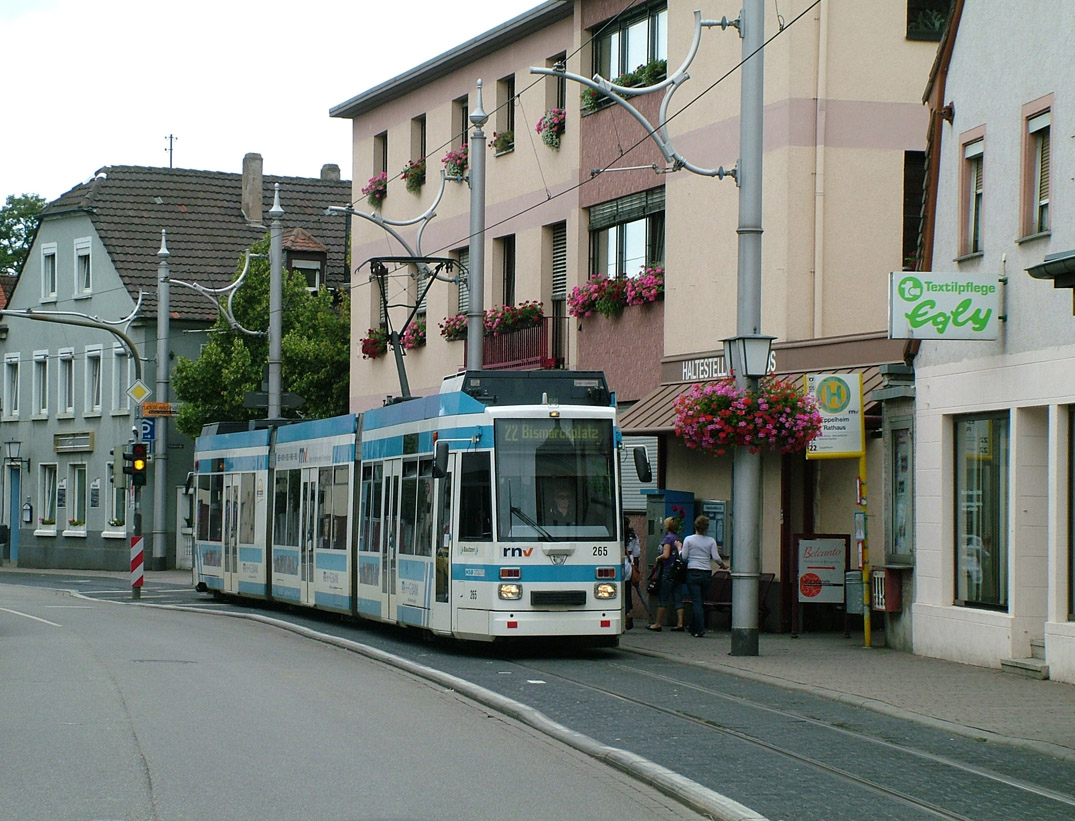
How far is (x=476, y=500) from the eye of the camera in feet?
61.6

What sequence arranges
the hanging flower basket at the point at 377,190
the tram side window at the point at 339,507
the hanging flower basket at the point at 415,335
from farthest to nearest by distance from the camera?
the hanging flower basket at the point at 377,190 → the hanging flower basket at the point at 415,335 → the tram side window at the point at 339,507

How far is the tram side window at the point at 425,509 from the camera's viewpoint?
771 inches

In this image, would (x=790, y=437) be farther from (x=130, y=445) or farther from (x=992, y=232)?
(x=130, y=445)

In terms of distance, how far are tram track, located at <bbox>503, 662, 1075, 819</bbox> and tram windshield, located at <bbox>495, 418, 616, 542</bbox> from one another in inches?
107

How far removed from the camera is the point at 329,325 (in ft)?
149

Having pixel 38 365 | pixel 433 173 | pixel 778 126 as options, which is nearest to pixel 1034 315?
pixel 778 126

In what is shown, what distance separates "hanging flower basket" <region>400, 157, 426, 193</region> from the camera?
120 feet

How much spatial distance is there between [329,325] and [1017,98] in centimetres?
2951

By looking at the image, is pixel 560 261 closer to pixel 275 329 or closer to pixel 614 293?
pixel 614 293

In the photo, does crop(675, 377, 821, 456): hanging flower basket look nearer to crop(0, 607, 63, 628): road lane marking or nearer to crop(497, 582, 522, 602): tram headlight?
crop(497, 582, 522, 602): tram headlight

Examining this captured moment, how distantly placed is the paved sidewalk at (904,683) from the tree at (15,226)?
59703mm

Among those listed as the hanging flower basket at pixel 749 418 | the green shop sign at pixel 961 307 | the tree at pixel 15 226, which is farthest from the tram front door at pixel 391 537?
the tree at pixel 15 226

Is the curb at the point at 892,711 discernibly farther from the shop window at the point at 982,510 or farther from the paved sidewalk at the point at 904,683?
the shop window at the point at 982,510

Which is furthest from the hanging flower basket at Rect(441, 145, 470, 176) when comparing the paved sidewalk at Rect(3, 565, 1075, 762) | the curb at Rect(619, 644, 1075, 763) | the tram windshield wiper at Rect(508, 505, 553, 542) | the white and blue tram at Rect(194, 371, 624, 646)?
the curb at Rect(619, 644, 1075, 763)
